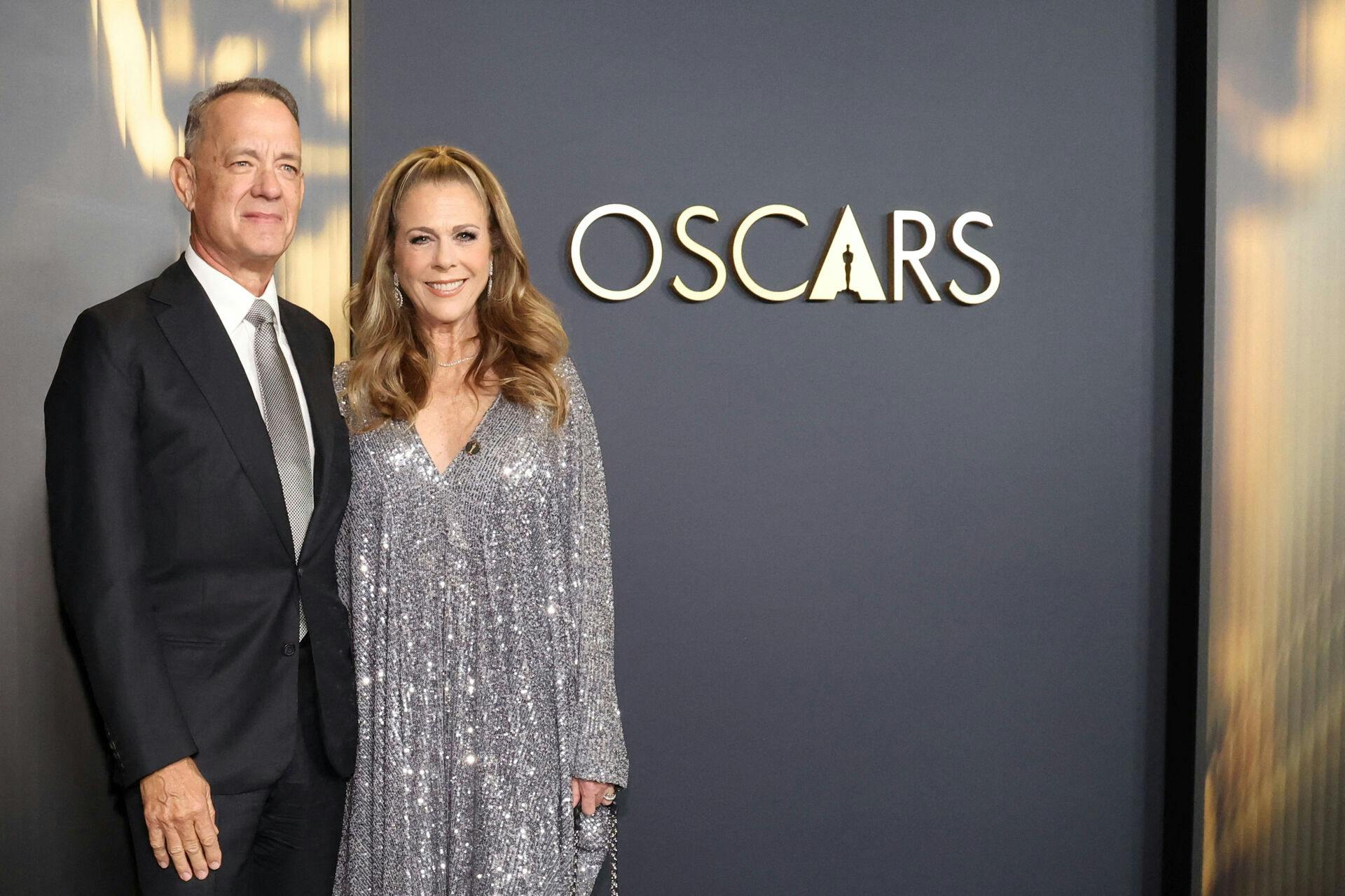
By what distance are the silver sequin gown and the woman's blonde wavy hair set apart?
0.07 m

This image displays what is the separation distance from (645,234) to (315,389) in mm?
1019

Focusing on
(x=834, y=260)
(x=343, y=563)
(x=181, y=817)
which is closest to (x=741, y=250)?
(x=834, y=260)

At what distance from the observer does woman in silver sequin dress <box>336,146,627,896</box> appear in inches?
80.9

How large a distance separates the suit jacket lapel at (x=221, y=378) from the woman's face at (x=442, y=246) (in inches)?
16.4

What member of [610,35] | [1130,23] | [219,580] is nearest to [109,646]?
[219,580]

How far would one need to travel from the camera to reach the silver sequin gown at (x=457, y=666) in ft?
Answer: 6.73

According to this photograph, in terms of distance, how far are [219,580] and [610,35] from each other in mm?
1658

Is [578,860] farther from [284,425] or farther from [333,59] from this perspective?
[333,59]

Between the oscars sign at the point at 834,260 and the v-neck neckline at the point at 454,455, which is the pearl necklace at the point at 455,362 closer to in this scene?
the v-neck neckline at the point at 454,455

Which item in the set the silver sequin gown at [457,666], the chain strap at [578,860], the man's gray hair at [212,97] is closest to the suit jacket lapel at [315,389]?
the silver sequin gown at [457,666]

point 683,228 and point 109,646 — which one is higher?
point 683,228

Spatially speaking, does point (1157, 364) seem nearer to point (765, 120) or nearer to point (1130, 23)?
point (1130, 23)

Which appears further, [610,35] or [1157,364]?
[1157,364]

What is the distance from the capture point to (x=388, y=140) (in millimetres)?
2611
